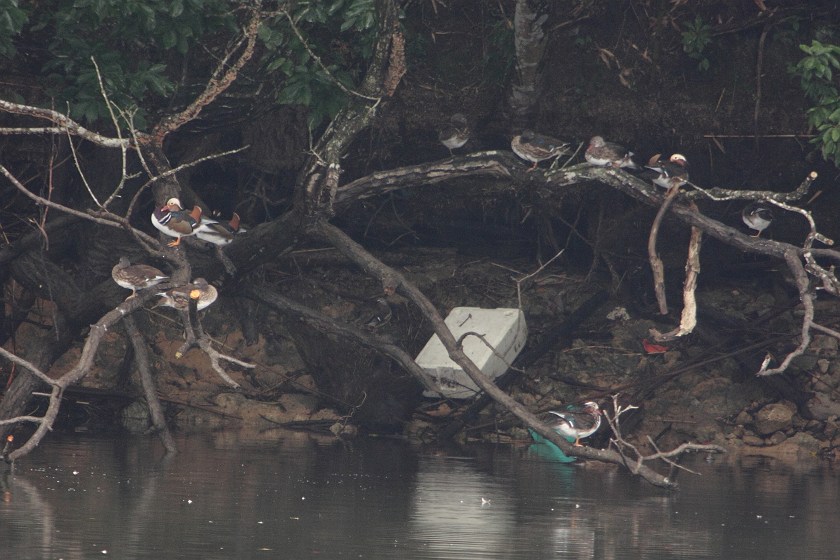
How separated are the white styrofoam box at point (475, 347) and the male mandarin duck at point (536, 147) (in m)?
2.26

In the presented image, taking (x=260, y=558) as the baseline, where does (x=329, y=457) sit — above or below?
above

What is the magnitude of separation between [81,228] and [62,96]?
85.8 inches

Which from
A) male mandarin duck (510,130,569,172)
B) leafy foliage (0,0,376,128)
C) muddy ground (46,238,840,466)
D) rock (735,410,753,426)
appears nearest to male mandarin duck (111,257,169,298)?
leafy foliage (0,0,376,128)

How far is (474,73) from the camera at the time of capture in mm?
14148

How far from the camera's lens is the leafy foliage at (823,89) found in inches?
482

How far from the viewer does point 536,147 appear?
42.9ft

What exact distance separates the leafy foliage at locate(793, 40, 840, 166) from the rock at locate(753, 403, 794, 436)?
3.44 m

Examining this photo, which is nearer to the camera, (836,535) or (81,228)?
(836,535)

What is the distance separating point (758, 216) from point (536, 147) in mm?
2427

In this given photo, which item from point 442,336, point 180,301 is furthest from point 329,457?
point 180,301

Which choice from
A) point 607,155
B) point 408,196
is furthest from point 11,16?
point 408,196

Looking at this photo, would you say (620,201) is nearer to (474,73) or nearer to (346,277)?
(474,73)

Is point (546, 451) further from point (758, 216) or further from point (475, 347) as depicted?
point (758, 216)

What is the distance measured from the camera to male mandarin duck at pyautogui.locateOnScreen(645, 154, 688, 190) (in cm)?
1250
